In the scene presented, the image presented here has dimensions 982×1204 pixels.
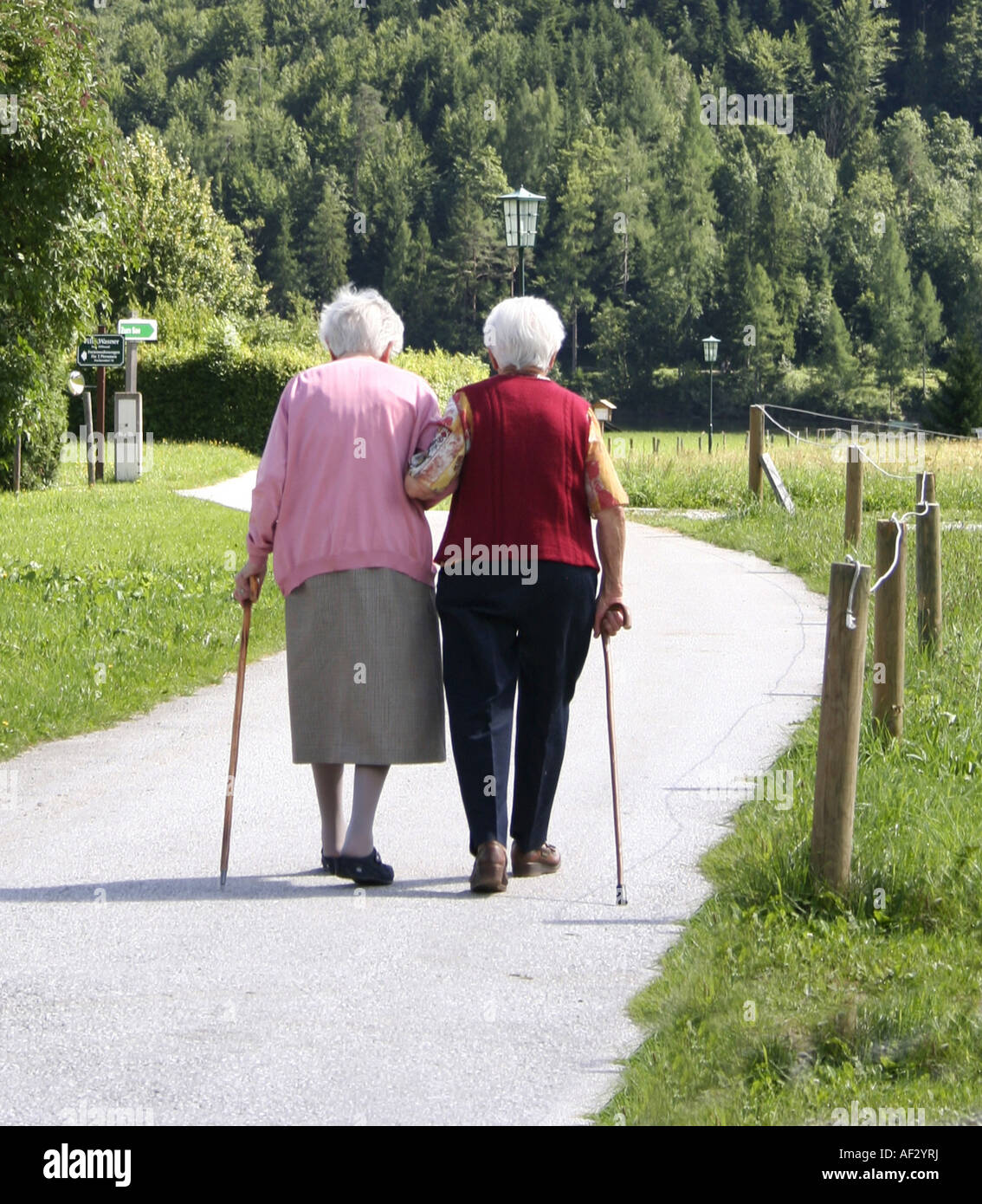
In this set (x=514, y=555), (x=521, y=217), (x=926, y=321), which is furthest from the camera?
(x=926, y=321)

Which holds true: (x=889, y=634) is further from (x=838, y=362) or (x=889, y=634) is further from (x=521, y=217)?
(x=838, y=362)

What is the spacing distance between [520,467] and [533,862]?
1327mm

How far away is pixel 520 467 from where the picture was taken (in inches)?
212

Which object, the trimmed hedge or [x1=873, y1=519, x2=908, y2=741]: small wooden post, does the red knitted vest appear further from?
the trimmed hedge

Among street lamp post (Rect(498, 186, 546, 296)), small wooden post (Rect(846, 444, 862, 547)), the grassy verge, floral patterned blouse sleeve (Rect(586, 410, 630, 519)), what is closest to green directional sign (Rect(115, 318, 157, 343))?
street lamp post (Rect(498, 186, 546, 296))

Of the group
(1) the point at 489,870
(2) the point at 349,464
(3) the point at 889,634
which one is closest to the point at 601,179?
(3) the point at 889,634

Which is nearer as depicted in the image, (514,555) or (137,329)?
(514,555)

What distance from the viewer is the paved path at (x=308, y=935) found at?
3.85 m

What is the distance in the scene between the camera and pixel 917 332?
4444 inches

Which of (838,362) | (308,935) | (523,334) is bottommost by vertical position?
(838,362)

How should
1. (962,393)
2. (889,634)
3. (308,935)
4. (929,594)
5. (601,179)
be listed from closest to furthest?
(308,935) → (889,634) → (929,594) → (962,393) → (601,179)

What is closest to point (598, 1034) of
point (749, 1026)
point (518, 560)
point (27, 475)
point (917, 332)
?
point (749, 1026)

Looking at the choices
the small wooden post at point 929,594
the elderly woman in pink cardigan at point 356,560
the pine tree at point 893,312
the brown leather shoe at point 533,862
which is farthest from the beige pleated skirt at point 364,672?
the pine tree at point 893,312

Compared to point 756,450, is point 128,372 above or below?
above
